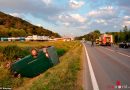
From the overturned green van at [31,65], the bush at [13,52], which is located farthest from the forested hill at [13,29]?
the overturned green van at [31,65]

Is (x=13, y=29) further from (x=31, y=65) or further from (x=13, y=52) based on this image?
(x=31, y=65)

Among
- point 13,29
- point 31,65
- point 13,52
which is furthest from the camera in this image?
point 13,29

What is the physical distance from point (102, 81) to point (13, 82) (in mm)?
4216

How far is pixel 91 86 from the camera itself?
1127 centimetres

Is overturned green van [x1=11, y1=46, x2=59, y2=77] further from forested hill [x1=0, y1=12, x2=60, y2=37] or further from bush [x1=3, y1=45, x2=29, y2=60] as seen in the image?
forested hill [x1=0, y1=12, x2=60, y2=37]

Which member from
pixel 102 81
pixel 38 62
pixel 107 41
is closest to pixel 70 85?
pixel 102 81

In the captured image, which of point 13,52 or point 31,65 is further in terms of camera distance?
point 13,52

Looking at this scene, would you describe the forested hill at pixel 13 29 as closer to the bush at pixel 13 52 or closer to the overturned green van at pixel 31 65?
the bush at pixel 13 52

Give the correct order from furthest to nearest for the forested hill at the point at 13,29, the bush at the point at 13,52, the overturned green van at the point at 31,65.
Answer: the forested hill at the point at 13,29
the bush at the point at 13,52
the overturned green van at the point at 31,65

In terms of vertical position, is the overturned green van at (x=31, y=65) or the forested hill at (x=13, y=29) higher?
the forested hill at (x=13, y=29)

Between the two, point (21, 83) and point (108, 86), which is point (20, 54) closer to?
point (21, 83)

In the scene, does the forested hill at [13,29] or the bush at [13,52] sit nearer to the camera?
the bush at [13,52]

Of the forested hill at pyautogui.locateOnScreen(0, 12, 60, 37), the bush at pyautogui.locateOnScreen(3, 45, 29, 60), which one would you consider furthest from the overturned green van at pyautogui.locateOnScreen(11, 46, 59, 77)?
the forested hill at pyautogui.locateOnScreen(0, 12, 60, 37)

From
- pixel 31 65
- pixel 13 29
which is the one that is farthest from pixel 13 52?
pixel 13 29
